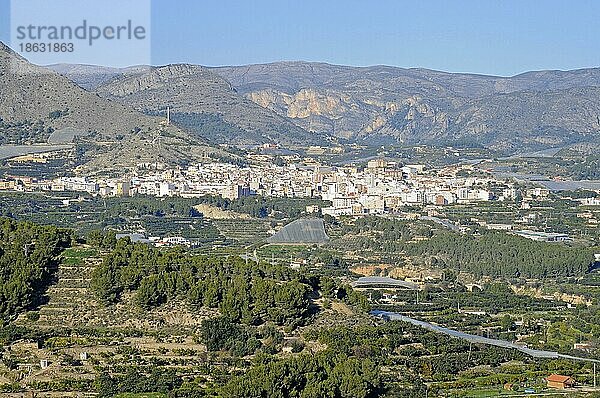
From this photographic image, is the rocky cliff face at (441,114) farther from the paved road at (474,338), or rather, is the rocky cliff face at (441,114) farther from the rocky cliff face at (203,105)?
the paved road at (474,338)

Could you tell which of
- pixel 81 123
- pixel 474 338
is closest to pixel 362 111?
pixel 81 123

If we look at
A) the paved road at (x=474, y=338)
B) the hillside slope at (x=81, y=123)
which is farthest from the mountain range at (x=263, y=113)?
the paved road at (x=474, y=338)

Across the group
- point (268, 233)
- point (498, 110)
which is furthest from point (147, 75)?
point (268, 233)

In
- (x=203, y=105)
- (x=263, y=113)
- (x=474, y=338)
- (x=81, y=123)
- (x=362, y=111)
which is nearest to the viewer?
(x=474, y=338)

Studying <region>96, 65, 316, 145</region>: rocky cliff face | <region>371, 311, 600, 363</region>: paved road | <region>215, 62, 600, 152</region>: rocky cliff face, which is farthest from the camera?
<region>215, 62, 600, 152</region>: rocky cliff face

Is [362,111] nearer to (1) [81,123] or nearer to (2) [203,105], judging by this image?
(2) [203,105]

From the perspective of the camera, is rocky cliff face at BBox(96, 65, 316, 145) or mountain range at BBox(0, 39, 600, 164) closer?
mountain range at BBox(0, 39, 600, 164)

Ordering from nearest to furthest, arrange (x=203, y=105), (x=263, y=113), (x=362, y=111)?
1. (x=203, y=105)
2. (x=263, y=113)
3. (x=362, y=111)

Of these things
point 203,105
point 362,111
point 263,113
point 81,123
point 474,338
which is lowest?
point 474,338

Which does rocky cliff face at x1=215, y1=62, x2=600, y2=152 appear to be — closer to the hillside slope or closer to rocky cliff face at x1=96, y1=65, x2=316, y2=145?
rocky cliff face at x1=96, y1=65, x2=316, y2=145

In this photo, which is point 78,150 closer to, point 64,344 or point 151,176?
point 151,176

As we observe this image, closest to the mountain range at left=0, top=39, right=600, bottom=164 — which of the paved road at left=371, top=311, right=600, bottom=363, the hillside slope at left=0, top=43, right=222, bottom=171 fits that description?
the hillside slope at left=0, top=43, right=222, bottom=171
